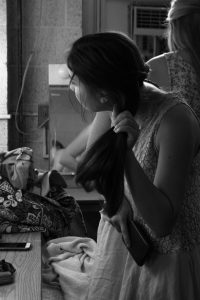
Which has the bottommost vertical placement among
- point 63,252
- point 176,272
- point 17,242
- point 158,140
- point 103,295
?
point 63,252

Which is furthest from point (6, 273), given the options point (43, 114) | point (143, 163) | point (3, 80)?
point (43, 114)

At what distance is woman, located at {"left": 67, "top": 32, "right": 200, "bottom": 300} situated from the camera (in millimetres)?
816

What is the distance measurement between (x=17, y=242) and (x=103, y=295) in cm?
96

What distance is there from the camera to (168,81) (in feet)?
4.41

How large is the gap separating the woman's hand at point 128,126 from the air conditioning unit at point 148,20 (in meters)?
2.75

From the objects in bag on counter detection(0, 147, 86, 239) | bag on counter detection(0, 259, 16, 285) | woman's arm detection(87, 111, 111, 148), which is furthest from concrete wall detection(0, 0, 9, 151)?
woman's arm detection(87, 111, 111, 148)

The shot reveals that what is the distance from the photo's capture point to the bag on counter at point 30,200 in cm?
213

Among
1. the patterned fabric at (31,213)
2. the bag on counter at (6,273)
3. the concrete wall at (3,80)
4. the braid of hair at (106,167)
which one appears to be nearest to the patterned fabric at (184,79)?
the braid of hair at (106,167)

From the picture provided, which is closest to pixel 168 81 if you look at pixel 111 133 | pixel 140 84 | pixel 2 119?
pixel 140 84

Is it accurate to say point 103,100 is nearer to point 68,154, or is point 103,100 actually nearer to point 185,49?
point 185,49

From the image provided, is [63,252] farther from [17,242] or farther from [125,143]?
[125,143]

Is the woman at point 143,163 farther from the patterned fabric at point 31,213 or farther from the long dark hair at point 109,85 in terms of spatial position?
the patterned fabric at point 31,213

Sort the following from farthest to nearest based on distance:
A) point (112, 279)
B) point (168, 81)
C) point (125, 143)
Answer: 1. point (168, 81)
2. point (112, 279)
3. point (125, 143)

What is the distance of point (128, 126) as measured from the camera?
0.83m
